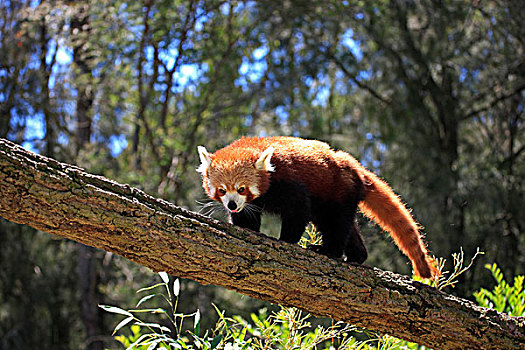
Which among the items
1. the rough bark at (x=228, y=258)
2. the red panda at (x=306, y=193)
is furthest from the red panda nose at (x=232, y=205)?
the rough bark at (x=228, y=258)

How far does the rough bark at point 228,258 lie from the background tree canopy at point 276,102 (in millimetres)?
3484

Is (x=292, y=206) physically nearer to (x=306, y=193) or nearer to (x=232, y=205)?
(x=306, y=193)

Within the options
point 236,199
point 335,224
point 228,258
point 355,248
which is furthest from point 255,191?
point 355,248

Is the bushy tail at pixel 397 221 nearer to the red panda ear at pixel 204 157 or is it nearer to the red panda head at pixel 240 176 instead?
the red panda head at pixel 240 176

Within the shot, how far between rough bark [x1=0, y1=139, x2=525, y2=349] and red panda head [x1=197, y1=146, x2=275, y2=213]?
1.43ft

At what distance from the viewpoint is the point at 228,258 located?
2031 millimetres

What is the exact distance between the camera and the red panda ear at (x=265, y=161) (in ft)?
8.14

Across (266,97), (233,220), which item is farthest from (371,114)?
(233,220)

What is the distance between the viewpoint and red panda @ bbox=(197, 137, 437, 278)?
255 cm

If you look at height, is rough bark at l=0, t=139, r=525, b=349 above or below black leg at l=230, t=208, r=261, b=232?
below

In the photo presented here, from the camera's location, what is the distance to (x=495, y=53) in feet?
21.4

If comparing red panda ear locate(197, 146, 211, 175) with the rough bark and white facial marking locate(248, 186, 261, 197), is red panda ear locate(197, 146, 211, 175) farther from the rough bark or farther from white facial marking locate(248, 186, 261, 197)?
the rough bark

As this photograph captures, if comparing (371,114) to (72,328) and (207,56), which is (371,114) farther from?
(72,328)

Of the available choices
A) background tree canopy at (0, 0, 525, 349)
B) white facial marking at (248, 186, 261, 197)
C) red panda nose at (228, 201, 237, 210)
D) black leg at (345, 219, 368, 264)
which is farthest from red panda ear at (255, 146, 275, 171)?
background tree canopy at (0, 0, 525, 349)
